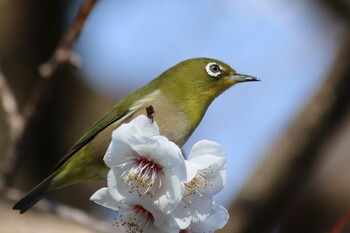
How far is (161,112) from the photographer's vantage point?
318 centimetres

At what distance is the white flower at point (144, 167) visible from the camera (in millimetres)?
2213

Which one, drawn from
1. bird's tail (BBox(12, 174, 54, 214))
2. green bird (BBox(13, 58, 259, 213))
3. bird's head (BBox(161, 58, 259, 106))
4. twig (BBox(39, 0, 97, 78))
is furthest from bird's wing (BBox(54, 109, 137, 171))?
twig (BBox(39, 0, 97, 78))

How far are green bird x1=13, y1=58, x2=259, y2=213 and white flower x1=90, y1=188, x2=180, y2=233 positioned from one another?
0.65 m

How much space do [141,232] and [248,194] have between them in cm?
143

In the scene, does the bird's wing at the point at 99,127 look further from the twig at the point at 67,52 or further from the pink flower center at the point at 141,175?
the pink flower center at the point at 141,175

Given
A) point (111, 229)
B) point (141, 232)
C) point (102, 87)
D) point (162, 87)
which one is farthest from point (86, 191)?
point (141, 232)

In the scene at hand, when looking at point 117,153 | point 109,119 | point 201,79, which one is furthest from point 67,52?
point 117,153

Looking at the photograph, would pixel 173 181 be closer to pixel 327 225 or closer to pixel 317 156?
pixel 317 156

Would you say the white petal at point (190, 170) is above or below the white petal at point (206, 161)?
below

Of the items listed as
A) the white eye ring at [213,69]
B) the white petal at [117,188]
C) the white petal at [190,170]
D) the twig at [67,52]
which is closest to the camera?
the white petal at [190,170]

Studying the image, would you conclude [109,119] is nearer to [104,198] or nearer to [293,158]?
[104,198]

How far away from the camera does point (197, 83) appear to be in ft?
11.4

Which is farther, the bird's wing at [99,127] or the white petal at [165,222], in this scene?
the bird's wing at [99,127]

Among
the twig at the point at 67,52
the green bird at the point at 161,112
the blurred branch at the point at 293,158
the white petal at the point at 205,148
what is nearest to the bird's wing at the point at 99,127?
the green bird at the point at 161,112
